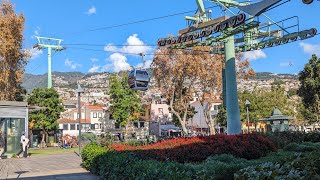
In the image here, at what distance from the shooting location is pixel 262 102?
6275 cm

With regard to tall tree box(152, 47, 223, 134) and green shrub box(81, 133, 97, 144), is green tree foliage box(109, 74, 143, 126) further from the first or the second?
green shrub box(81, 133, 97, 144)

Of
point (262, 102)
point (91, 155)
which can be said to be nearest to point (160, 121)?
point (262, 102)

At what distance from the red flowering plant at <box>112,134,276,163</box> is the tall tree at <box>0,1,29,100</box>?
61.5 feet

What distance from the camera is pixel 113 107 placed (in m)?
60.0

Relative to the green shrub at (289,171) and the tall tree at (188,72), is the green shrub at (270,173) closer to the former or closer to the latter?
the green shrub at (289,171)

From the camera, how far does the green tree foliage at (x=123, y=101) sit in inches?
2330

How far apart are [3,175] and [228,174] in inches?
389

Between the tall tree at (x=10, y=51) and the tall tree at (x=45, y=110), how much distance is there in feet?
55.5

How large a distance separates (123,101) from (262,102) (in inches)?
887

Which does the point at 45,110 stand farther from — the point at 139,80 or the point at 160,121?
the point at 160,121

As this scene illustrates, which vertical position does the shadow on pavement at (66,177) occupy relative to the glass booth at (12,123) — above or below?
below

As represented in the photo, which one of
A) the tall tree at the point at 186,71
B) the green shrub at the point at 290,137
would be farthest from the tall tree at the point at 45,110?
the green shrub at the point at 290,137

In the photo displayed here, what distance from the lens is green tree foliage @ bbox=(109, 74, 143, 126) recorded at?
5919 centimetres

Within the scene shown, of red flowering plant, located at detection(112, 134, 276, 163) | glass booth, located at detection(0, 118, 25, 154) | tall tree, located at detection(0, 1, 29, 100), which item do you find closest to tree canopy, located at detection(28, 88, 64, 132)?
tall tree, located at detection(0, 1, 29, 100)
